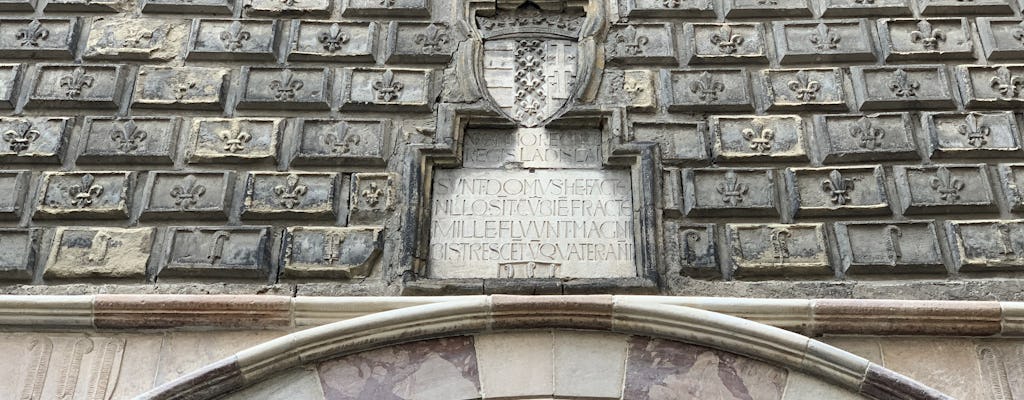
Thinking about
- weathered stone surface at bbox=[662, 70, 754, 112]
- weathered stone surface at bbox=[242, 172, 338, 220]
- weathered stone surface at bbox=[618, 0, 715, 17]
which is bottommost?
weathered stone surface at bbox=[242, 172, 338, 220]

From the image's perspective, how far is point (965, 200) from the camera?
15.1 ft

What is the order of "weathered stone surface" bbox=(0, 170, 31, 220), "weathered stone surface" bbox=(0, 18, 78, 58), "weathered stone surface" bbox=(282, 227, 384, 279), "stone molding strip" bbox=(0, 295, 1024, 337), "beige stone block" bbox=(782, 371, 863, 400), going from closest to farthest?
"beige stone block" bbox=(782, 371, 863, 400)
"stone molding strip" bbox=(0, 295, 1024, 337)
"weathered stone surface" bbox=(282, 227, 384, 279)
"weathered stone surface" bbox=(0, 170, 31, 220)
"weathered stone surface" bbox=(0, 18, 78, 58)

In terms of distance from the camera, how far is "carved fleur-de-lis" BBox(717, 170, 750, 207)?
461cm

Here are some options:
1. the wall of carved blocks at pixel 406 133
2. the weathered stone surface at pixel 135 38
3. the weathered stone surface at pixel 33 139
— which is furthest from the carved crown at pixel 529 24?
the weathered stone surface at pixel 33 139

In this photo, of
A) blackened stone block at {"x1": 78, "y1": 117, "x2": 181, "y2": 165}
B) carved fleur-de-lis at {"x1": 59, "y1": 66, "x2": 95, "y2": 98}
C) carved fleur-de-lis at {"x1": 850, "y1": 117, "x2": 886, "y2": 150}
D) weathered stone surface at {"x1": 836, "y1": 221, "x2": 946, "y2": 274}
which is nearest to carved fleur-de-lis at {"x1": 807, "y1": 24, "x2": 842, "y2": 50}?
carved fleur-de-lis at {"x1": 850, "y1": 117, "x2": 886, "y2": 150}

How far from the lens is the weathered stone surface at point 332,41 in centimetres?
513

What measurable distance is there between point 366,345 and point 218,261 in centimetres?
88

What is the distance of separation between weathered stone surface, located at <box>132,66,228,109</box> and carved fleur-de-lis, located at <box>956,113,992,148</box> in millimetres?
3900

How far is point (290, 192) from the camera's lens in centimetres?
464

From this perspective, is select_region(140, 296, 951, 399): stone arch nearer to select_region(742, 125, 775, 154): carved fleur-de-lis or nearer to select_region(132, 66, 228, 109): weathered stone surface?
select_region(742, 125, 775, 154): carved fleur-de-lis

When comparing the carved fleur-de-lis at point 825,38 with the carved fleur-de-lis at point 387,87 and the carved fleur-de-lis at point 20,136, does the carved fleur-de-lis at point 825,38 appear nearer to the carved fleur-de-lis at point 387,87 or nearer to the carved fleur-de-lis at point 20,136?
the carved fleur-de-lis at point 387,87

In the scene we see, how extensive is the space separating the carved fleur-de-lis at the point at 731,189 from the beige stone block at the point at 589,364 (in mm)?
963

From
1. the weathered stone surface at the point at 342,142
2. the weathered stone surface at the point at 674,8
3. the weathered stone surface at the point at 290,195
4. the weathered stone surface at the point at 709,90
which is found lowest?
the weathered stone surface at the point at 290,195

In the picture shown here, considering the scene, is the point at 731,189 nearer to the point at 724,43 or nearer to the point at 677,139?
the point at 677,139
